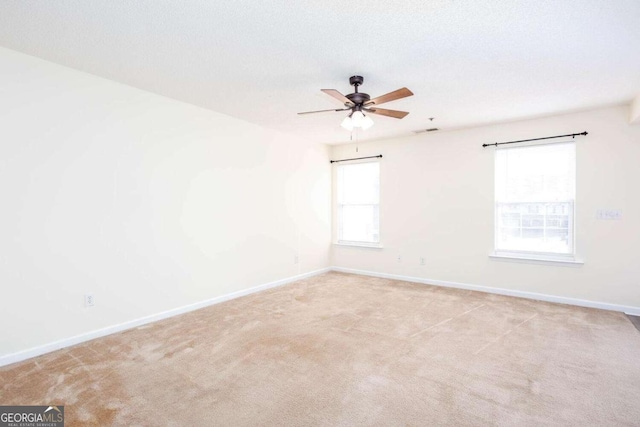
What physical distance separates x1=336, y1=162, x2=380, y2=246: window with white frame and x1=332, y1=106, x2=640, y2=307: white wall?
199 mm

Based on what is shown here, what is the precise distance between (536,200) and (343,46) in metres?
3.63

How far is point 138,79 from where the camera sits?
3.21 m

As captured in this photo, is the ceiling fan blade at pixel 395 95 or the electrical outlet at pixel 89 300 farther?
the electrical outlet at pixel 89 300

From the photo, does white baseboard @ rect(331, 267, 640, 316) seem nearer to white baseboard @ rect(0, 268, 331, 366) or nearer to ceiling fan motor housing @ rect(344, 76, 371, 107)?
white baseboard @ rect(0, 268, 331, 366)

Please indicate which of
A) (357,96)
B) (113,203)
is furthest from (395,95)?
(113,203)

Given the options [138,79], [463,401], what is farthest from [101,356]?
[463,401]

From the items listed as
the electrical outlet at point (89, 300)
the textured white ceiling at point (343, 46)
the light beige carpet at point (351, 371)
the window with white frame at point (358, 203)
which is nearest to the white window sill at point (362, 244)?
the window with white frame at point (358, 203)

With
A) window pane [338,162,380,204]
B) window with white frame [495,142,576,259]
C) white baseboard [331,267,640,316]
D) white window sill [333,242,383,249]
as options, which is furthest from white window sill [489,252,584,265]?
window pane [338,162,380,204]

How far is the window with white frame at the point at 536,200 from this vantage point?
433 cm

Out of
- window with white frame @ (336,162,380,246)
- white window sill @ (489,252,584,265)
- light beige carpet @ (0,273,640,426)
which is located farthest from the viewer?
window with white frame @ (336,162,380,246)

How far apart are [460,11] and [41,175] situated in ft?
11.7

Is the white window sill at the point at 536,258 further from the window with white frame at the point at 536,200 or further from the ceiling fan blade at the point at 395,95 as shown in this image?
the ceiling fan blade at the point at 395,95

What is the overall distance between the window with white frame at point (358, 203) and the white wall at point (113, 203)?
1804 mm

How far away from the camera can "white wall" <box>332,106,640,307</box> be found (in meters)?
3.97
